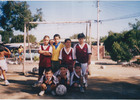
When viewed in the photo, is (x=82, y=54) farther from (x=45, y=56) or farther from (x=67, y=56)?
(x=45, y=56)

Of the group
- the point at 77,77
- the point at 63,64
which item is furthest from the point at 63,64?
the point at 77,77

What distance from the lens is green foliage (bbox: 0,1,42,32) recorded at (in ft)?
56.5

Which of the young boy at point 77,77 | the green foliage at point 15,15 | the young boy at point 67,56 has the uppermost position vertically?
the green foliage at point 15,15

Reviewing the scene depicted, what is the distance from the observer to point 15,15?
17578 millimetres

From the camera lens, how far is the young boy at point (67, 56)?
4.59 m

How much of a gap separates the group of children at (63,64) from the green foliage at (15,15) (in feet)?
45.4

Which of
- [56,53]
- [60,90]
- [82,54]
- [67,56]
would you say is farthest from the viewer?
[56,53]

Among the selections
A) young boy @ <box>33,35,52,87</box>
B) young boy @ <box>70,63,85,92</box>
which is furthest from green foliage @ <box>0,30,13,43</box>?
young boy @ <box>70,63,85,92</box>

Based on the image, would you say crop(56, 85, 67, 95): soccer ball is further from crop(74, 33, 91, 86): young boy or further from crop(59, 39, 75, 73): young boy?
crop(74, 33, 91, 86): young boy

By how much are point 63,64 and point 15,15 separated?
15723mm

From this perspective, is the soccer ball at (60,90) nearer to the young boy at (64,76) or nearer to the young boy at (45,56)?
the young boy at (64,76)

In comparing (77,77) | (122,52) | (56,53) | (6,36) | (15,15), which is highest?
(6,36)

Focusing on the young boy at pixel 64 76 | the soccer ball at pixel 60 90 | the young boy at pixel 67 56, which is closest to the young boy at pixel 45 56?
the young boy at pixel 67 56

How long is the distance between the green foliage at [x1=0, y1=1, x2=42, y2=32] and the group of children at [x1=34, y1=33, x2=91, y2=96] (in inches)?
545
